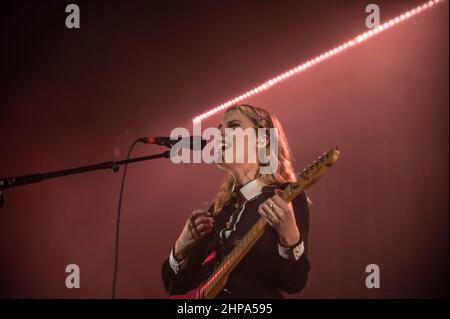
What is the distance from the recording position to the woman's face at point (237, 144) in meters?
2.02

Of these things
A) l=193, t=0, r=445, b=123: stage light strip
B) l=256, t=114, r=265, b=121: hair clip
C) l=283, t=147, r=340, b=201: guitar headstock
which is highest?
l=193, t=0, r=445, b=123: stage light strip

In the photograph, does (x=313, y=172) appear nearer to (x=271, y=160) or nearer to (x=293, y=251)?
(x=293, y=251)

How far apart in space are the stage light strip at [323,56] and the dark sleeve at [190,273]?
115 centimetres

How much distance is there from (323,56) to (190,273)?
4.96 ft

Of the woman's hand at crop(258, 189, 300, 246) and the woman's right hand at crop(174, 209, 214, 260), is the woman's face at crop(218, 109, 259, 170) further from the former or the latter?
the woman's hand at crop(258, 189, 300, 246)

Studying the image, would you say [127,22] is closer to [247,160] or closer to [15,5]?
[15,5]

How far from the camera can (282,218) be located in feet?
5.16

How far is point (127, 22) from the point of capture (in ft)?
9.39

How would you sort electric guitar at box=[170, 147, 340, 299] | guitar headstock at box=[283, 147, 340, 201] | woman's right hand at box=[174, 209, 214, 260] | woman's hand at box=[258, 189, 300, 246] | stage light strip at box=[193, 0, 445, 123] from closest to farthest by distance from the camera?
guitar headstock at box=[283, 147, 340, 201], woman's hand at box=[258, 189, 300, 246], electric guitar at box=[170, 147, 340, 299], woman's right hand at box=[174, 209, 214, 260], stage light strip at box=[193, 0, 445, 123]

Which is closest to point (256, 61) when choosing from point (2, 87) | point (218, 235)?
point (218, 235)

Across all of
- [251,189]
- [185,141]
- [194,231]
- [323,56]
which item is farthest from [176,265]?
[323,56]

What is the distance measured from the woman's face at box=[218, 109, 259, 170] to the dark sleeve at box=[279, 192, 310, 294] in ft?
1.13

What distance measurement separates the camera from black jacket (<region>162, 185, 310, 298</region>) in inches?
66.4

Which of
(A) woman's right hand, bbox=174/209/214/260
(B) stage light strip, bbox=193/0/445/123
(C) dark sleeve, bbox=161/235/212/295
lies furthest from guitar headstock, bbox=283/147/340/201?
(B) stage light strip, bbox=193/0/445/123
